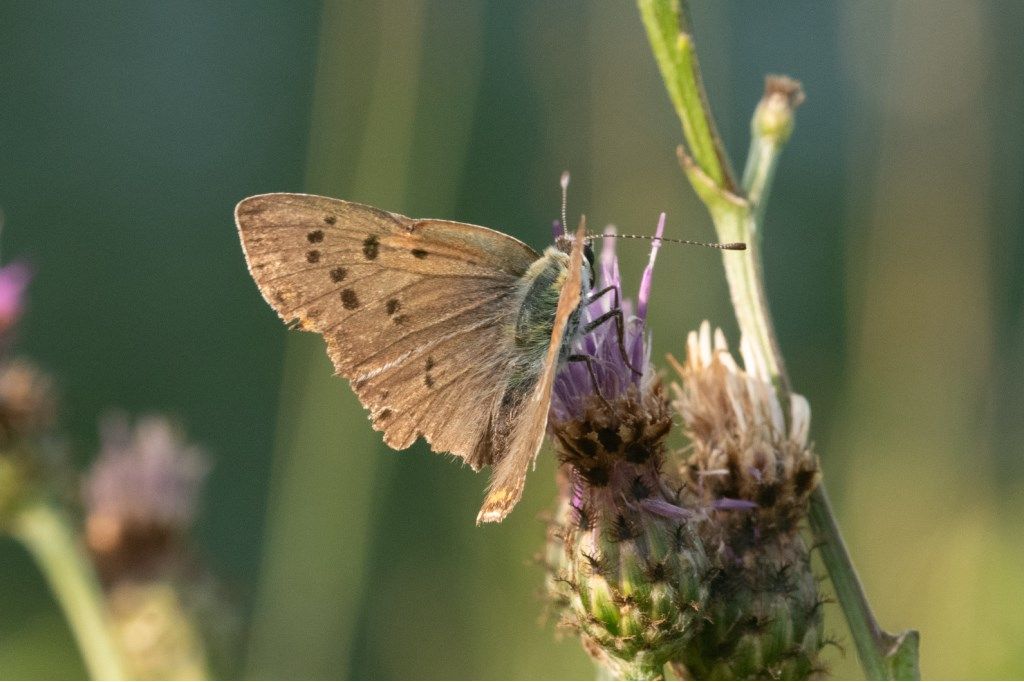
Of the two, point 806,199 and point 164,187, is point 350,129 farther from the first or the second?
point 164,187

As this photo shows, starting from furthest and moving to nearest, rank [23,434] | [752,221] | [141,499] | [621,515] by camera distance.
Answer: [141,499] → [23,434] → [621,515] → [752,221]

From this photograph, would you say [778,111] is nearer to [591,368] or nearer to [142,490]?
[591,368]

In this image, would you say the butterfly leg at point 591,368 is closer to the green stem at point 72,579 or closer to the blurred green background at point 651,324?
the blurred green background at point 651,324

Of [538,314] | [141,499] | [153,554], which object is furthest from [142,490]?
[538,314]

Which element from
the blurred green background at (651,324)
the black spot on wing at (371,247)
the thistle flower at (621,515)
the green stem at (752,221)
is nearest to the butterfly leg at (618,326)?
the thistle flower at (621,515)

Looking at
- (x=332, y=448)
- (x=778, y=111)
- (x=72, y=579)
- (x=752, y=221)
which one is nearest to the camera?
(x=752, y=221)

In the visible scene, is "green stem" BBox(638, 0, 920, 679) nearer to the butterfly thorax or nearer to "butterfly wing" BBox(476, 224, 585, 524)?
"butterfly wing" BBox(476, 224, 585, 524)
